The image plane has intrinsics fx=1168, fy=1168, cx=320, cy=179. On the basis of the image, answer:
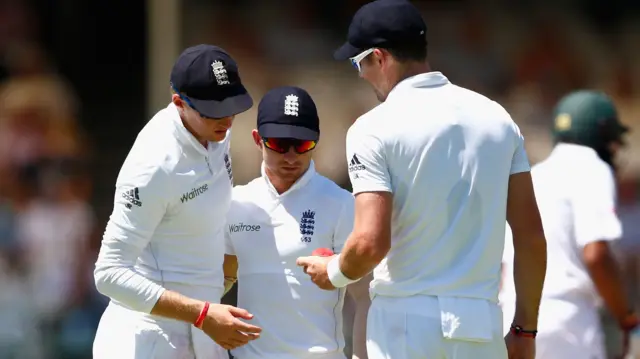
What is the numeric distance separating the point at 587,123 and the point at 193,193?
6.92 ft

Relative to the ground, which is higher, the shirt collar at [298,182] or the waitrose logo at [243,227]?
the shirt collar at [298,182]

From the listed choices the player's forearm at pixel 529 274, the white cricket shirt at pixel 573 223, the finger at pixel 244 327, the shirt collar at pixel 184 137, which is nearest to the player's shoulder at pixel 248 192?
the shirt collar at pixel 184 137

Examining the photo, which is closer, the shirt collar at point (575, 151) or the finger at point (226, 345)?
the finger at point (226, 345)

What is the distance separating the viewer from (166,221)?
13.3ft

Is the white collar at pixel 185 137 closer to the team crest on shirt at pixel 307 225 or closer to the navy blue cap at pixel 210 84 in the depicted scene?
the navy blue cap at pixel 210 84

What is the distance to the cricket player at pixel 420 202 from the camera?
145 inches

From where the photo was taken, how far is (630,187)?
28.7 feet

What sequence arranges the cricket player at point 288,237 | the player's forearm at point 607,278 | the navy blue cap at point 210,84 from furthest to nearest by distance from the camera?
the player's forearm at point 607,278
the cricket player at point 288,237
the navy blue cap at point 210,84

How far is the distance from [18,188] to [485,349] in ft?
20.3

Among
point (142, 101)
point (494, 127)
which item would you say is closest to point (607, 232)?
point (494, 127)

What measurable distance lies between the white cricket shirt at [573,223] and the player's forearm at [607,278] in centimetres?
5

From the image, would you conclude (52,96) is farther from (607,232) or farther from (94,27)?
(607,232)

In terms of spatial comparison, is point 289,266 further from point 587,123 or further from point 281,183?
point 587,123

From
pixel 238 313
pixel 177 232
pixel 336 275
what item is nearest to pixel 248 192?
pixel 177 232
